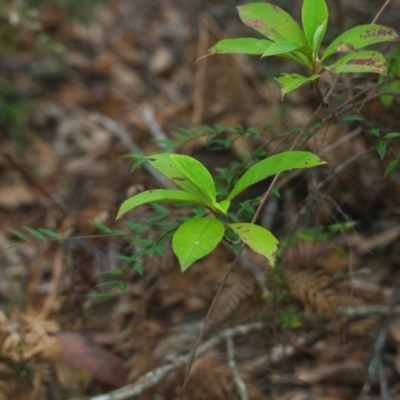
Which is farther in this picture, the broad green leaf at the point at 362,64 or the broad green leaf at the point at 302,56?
the broad green leaf at the point at 302,56

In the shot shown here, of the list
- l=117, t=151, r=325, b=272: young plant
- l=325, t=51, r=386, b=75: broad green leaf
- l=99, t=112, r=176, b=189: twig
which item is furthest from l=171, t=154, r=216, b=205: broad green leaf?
l=99, t=112, r=176, b=189: twig

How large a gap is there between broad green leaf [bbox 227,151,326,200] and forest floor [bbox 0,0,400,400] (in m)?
0.24

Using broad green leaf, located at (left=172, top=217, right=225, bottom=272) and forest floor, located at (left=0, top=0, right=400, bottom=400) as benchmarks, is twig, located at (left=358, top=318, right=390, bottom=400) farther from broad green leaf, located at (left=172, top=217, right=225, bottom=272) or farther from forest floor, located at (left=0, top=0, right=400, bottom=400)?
broad green leaf, located at (left=172, top=217, right=225, bottom=272)

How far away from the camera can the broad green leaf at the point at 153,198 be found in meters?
1.17

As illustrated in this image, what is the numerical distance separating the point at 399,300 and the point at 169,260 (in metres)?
0.82

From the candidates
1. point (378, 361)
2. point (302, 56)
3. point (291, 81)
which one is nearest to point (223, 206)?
point (291, 81)

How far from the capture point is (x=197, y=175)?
123 cm

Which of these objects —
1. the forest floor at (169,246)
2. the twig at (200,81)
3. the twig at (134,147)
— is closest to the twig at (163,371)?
the forest floor at (169,246)

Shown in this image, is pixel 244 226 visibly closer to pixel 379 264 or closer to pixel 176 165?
pixel 176 165

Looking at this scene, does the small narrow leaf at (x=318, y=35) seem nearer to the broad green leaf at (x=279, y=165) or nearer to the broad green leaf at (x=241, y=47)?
the broad green leaf at (x=241, y=47)

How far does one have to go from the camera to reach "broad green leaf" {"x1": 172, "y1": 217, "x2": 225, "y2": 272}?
3.53ft

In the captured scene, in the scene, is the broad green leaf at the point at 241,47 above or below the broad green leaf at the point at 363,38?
below

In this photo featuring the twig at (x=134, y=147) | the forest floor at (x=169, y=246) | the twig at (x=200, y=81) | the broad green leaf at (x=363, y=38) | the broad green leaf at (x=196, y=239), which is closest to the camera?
the broad green leaf at (x=196, y=239)

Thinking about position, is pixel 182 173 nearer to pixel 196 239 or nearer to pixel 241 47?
pixel 196 239
